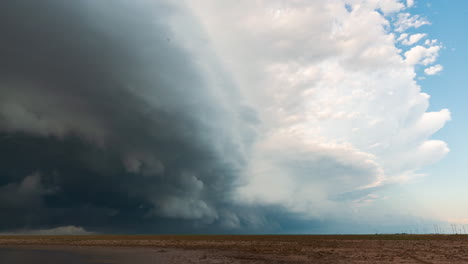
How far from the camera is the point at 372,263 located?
42969mm

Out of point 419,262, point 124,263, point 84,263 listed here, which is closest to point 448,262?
point 419,262

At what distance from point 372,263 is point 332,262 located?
554cm

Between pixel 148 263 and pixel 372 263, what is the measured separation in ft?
104

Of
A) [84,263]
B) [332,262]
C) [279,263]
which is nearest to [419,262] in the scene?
[332,262]

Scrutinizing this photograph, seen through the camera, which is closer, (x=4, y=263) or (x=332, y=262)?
(x=4, y=263)

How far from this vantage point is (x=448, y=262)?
43.0 metres

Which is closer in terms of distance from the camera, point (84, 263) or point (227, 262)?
point (84, 263)

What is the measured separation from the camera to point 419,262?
43.2 meters

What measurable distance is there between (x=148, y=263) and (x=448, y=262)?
1676 inches

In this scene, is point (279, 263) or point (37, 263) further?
point (279, 263)

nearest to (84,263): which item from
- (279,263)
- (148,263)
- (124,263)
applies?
(124,263)

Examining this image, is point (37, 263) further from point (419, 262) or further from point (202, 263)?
point (419, 262)

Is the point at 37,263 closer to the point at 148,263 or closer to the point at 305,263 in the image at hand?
the point at 148,263

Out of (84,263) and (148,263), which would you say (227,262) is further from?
(84,263)
